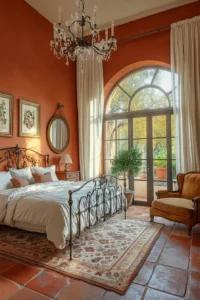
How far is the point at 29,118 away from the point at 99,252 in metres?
3.20

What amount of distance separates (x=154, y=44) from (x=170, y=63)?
2.19 ft

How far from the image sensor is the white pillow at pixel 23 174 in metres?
3.84

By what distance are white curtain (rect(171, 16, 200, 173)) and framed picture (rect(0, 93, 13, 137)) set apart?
351 centimetres

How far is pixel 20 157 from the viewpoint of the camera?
438 cm

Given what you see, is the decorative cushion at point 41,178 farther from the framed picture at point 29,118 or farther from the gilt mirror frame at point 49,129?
the gilt mirror frame at point 49,129

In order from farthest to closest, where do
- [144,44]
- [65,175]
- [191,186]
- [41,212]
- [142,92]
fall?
[142,92] < [144,44] < [65,175] < [191,186] < [41,212]

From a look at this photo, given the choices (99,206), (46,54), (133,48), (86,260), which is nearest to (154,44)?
(133,48)

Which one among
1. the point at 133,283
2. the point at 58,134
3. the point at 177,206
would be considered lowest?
the point at 133,283

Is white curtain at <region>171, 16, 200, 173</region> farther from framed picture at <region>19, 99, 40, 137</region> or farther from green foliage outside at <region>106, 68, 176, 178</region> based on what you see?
framed picture at <region>19, 99, 40, 137</region>

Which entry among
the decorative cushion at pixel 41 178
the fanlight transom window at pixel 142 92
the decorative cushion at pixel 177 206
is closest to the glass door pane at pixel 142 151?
the fanlight transom window at pixel 142 92

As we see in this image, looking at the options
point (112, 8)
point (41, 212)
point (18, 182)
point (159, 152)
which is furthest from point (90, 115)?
point (41, 212)

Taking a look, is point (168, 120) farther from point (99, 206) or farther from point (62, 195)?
point (62, 195)

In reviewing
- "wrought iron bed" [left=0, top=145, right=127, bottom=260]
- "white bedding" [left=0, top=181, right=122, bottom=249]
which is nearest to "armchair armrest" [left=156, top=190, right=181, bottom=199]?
"wrought iron bed" [left=0, top=145, right=127, bottom=260]

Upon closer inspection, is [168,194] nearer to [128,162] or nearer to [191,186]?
[191,186]
